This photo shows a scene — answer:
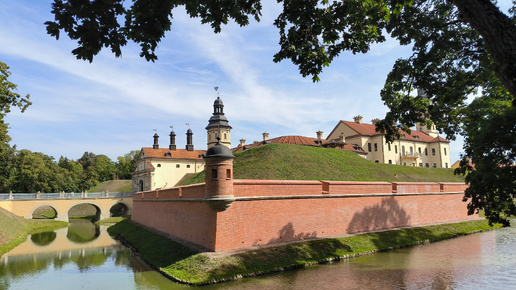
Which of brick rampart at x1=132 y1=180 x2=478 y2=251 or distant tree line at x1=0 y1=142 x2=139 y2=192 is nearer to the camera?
brick rampart at x1=132 y1=180 x2=478 y2=251

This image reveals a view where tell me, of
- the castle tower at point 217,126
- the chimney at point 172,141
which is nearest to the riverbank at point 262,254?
the castle tower at point 217,126

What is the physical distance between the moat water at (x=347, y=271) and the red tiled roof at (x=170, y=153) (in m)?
34.5

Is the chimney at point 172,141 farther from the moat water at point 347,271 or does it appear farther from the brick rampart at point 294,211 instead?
the moat water at point 347,271

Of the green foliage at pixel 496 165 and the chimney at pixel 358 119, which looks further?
the chimney at pixel 358 119

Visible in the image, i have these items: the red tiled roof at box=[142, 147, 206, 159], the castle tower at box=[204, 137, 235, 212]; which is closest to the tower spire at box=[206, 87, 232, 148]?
the red tiled roof at box=[142, 147, 206, 159]

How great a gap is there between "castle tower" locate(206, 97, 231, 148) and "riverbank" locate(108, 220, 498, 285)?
3202 cm

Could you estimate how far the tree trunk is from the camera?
15.2 feet

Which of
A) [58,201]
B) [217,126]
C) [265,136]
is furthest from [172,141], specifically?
[58,201]

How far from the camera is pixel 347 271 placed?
13.4 m

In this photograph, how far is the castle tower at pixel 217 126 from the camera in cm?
5264

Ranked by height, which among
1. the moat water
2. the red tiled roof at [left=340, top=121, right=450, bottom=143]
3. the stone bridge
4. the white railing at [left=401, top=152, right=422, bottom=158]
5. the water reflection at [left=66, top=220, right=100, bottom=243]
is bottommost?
the water reflection at [left=66, top=220, right=100, bottom=243]

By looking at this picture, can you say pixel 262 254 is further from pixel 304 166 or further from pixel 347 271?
pixel 304 166

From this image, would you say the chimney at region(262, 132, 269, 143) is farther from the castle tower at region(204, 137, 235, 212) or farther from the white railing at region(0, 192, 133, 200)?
the castle tower at region(204, 137, 235, 212)

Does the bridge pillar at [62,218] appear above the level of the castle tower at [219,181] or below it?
below
